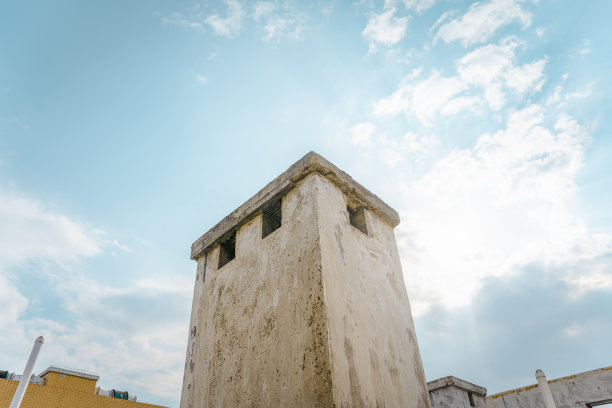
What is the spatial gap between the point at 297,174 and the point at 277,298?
1206mm

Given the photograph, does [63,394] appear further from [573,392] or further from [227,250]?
[573,392]

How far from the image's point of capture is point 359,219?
3900 millimetres

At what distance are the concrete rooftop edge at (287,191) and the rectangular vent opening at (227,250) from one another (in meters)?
0.06

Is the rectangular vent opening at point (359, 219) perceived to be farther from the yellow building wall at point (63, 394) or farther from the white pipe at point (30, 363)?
the yellow building wall at point (63, 394)

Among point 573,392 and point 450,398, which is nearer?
point 573,392

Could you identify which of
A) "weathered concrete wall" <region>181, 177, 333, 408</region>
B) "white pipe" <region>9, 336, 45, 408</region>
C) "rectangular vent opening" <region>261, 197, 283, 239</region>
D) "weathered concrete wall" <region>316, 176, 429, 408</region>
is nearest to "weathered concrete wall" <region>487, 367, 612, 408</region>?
"weathered concrete wall" <region>316, 176, 429, 408</region>

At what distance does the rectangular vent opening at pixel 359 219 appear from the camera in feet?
12.5

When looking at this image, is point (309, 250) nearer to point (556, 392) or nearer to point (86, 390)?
point (556, 392)

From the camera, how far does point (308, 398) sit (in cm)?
239

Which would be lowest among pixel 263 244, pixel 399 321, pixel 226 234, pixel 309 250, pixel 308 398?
pixel 308 398

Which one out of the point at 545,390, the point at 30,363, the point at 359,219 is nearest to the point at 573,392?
the point at 545,390

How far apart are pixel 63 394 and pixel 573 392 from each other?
1434cm

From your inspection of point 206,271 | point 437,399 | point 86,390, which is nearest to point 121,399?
point 86,390

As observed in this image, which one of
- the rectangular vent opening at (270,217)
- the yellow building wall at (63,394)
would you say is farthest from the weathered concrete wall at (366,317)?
the yellow building wall at (63,394)
